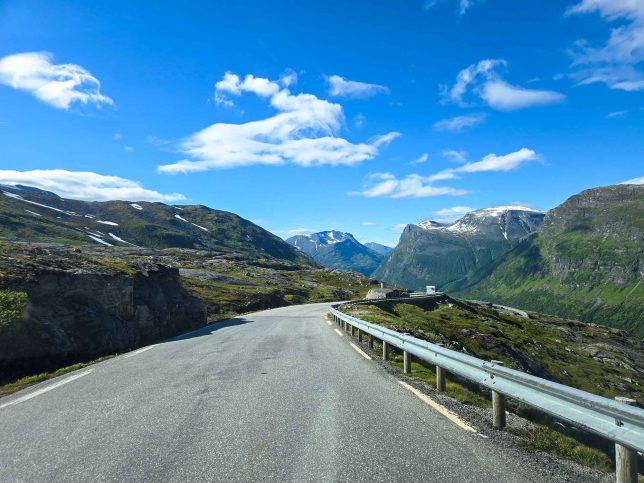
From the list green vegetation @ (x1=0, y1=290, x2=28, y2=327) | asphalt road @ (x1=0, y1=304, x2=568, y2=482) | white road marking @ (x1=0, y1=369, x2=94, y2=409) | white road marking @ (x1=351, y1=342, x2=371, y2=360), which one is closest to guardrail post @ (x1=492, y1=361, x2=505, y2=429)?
asphalt road @ (x1=0, y1=304, x2=568, y2=482)

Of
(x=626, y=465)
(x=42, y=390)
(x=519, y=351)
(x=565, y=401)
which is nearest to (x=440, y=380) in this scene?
(x=565, y=401)

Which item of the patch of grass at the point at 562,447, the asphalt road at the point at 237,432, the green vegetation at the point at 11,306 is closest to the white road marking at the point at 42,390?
the asphalt road at the point at 237,432

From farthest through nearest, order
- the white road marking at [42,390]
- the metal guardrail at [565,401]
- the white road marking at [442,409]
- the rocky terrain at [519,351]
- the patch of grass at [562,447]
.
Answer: the rocky terrain at [519,351]
the white road marking at [42,390]
the white road marking at [442,409]
the patch of grass at [562,447]
the metal guardrail at [565,401]

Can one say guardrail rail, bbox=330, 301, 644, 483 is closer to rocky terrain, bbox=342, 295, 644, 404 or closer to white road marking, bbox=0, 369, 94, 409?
white road marking, bbox=0, 369, 94, 409

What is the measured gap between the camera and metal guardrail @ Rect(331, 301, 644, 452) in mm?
4984

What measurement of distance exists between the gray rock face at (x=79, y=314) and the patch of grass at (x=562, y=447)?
17.0 metres

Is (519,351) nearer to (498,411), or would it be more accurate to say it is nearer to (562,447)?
(498,411)

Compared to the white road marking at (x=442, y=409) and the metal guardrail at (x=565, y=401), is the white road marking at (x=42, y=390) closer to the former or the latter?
the white road marking at (x=442, y=409)

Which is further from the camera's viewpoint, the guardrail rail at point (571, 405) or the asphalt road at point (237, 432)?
the asphalt road at point (237, 432)

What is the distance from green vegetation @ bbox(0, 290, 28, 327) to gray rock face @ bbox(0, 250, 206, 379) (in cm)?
19

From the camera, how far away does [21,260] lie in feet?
73.7

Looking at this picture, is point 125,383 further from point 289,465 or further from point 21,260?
point 21,260

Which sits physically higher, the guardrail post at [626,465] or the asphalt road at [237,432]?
the guardrail post at [626,465]

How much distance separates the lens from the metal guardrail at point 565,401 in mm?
4984
